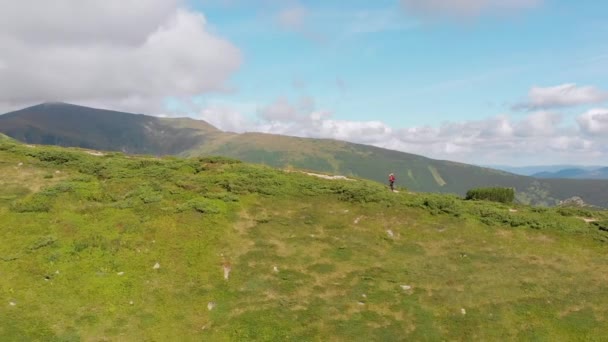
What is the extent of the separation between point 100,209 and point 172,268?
11213 mm

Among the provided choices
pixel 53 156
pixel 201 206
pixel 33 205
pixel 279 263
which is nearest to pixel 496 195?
pixel 279 263

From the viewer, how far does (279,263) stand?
3198 cm

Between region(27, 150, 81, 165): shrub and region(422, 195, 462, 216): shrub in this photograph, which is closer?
region(422, 195, 462, 216): shrub

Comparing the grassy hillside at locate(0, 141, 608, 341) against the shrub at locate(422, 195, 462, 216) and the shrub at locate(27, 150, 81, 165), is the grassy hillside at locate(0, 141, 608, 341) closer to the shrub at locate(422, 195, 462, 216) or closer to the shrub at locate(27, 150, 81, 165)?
the shrub at locate(422, 195, 462, 216)

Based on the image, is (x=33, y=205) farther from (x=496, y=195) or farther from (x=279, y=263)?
(x=496, y=195)

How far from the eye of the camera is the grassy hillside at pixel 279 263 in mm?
25828

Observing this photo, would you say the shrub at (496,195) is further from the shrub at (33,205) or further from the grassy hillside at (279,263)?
the shrub at (33,205)

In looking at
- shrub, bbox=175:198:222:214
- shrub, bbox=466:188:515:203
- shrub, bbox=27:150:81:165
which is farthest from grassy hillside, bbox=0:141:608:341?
shrub, bbox=466:188:515:203

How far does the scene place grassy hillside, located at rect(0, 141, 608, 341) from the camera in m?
25.8

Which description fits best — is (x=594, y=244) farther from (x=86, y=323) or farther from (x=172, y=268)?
(x=86, y=323)

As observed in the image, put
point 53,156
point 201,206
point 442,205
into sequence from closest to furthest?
point 201,206 < point 442,205 < point 53,156

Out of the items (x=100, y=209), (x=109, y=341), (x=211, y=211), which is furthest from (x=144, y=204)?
(x=109, y=341)

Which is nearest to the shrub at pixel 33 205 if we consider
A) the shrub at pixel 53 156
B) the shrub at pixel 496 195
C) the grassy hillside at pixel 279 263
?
the grassy hillside at pixel 279 263

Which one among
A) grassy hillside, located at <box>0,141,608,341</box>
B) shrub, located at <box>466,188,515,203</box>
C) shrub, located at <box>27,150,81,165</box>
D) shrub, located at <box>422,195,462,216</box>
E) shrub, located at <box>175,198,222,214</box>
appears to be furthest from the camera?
shrub, located at <box>466,188,515,203</box>
